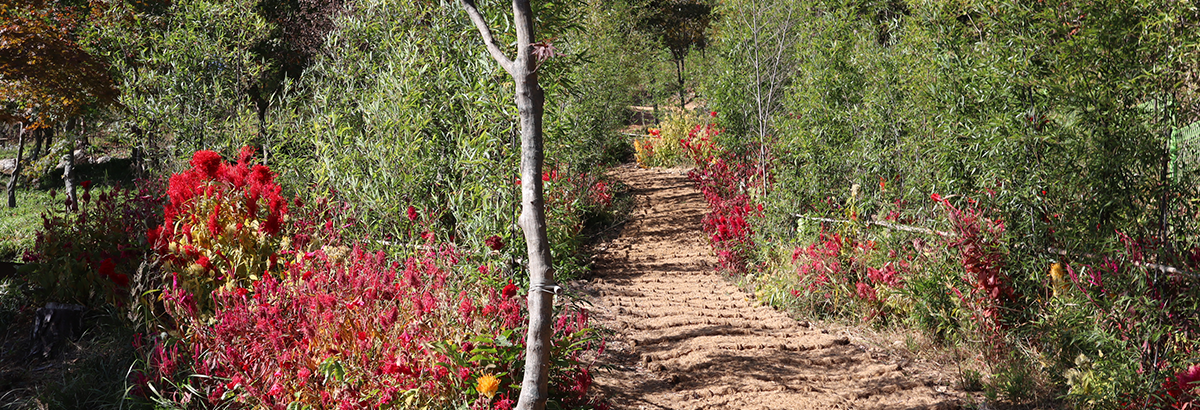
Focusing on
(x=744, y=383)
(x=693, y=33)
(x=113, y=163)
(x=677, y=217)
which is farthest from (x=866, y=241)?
(x=113, y=163)

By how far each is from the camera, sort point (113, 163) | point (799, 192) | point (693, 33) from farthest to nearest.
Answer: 1. point (693, 33)
2. point (113, 163)
3. point (799, 192)

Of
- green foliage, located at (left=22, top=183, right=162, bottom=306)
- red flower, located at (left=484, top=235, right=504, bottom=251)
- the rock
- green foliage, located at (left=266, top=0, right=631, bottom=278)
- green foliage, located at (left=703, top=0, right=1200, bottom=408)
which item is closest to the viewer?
green foliage, located at (left=703, top=0, right=1200, bottom=408)

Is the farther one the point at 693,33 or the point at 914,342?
the point at 693,33

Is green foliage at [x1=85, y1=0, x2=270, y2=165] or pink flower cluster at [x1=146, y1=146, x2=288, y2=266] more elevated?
green foliage at [x1=85, y1=0, x2=270, y2=165]

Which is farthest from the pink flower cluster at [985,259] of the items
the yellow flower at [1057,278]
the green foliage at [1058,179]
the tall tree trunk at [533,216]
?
the tall tree trunk at [533,216]

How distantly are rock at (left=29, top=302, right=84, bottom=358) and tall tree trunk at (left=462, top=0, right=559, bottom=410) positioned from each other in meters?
3.19

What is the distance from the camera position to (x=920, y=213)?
4625mm

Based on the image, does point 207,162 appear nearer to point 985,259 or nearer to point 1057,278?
point 985,259

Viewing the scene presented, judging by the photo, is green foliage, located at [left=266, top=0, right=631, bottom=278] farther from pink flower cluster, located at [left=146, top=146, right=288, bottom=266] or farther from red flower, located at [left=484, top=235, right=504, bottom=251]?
pink flower cluster, located at [left=146, top=146, right=288, bottom=266]

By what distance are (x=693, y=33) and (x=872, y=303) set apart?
66.2 feet

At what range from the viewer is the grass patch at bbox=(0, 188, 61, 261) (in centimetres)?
Answer: 767

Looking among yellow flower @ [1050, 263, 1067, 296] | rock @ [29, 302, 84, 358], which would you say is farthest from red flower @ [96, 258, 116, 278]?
yellow flower @ [1050, 263, 1067, 296]

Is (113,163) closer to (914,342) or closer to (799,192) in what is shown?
(799,192)

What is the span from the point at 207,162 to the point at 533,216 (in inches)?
95.3
